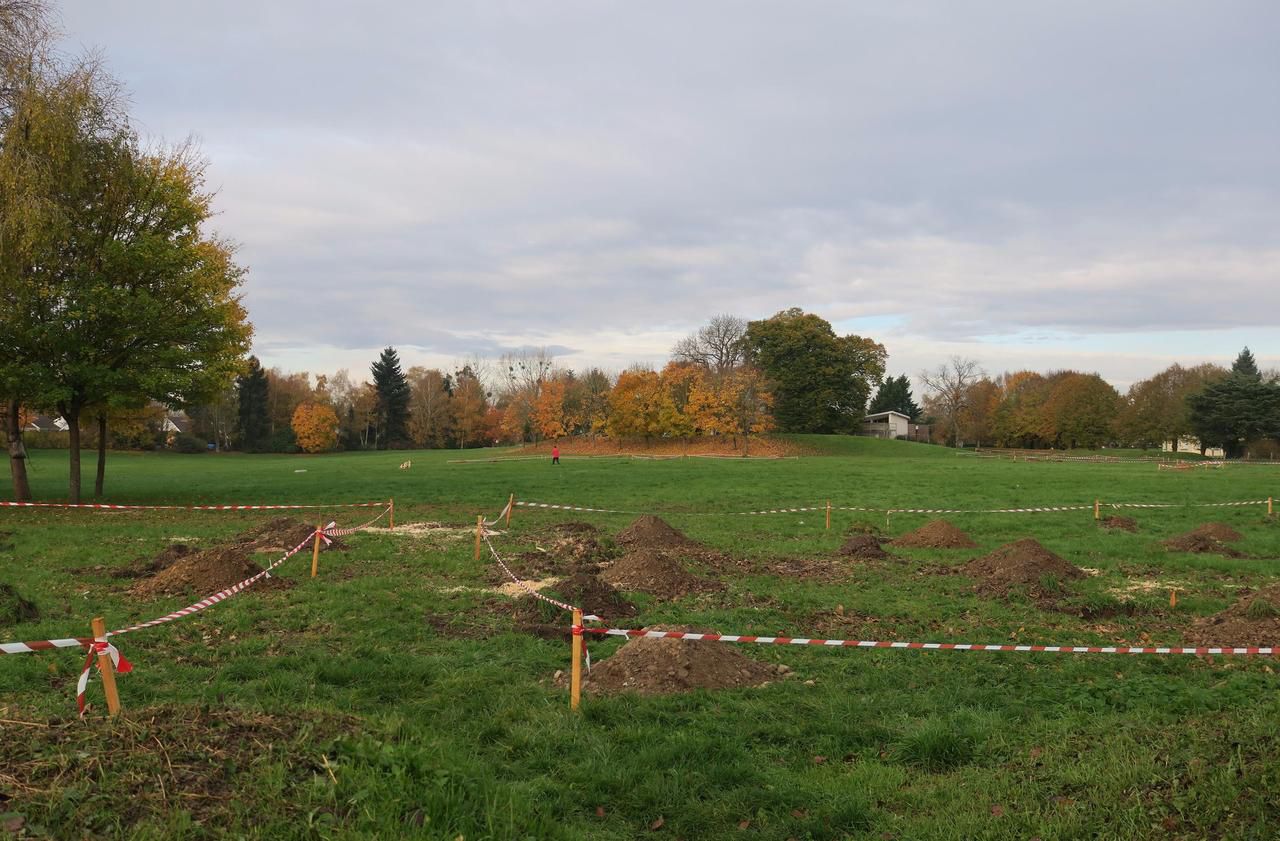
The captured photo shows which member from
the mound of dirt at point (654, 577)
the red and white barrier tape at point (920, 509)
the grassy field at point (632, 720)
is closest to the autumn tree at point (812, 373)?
the red and white barrier tape at point (920, 509)

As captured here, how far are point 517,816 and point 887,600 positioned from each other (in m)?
8.02

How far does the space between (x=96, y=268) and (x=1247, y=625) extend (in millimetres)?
26489

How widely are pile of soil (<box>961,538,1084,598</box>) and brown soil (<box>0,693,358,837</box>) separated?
979 cm

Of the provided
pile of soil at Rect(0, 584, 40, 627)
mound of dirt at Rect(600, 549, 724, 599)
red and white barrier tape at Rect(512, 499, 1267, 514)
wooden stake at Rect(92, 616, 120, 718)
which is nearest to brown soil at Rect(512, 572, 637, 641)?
mound of dirt at Rect(600, 549, 724, 599)

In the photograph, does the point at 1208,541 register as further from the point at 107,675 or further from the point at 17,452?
the point at 17,452

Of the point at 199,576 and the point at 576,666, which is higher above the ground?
the point at 576,666

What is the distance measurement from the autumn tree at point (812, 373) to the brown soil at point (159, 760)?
78.8m

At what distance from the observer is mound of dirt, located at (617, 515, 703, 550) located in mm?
15359

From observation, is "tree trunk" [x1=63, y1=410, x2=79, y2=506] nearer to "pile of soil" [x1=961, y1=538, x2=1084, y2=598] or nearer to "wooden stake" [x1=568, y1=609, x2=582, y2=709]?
"wooden stake" [x1=568, y1=609, x2=582, y2=709]

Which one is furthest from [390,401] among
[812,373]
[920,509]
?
[920,509]

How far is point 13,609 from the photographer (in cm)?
919

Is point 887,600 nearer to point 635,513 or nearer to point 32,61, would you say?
point 635,513

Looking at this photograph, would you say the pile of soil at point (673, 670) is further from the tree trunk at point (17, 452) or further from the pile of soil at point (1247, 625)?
the tree trunk at point (17, 452)

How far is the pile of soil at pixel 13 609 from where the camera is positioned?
9.03 metres
